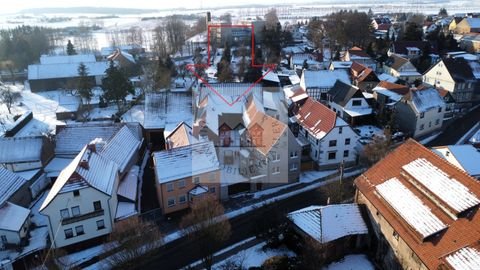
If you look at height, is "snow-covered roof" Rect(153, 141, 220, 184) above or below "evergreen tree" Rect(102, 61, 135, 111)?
below

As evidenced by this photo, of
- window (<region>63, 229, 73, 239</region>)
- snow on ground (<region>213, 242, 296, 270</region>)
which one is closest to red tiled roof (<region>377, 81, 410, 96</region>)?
snow on ground (<region>213, 242, 296, 270</region>)

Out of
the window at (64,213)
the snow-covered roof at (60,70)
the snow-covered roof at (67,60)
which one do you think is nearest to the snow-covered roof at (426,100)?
the window at (64,213)

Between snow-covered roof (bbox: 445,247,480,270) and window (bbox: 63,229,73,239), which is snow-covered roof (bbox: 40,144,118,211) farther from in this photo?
snow-covered roof (bbox: 445,247,480,270)

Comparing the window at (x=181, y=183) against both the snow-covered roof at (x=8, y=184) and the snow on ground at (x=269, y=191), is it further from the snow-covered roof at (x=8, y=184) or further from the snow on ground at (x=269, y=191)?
the snow-covered roof at (x=8, y=184)

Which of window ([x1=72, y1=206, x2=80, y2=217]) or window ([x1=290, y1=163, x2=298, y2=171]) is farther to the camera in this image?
window ([x1=290, y1=163, x2=298, y2=171])

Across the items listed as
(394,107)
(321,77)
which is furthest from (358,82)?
(394,107)

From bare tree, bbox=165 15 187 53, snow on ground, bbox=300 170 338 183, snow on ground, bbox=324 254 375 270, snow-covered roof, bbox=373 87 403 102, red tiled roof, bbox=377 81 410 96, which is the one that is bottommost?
snow on ground, bbox=324 254 375 270

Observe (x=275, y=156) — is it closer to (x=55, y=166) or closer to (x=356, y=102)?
(x=356, y=102)
